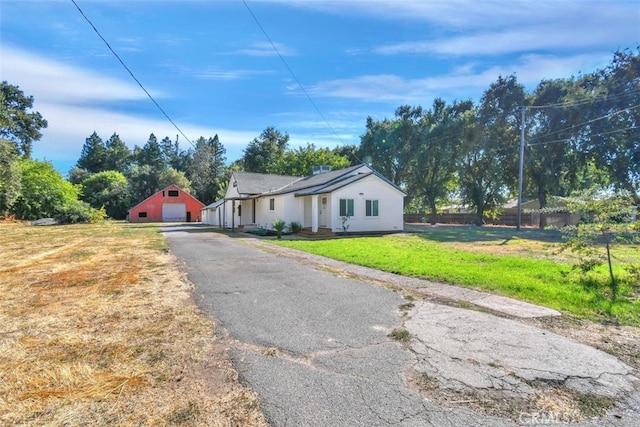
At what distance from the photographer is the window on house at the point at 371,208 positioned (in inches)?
829

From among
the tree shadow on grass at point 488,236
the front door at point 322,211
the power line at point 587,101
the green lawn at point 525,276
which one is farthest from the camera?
the power line at point 587,101

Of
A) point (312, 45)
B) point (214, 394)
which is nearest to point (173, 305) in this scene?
point (214, 394)

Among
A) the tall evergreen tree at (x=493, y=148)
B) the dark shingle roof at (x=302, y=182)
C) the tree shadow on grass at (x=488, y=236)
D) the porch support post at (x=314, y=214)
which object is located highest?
the tall evergreen tree at (x=493, y=148)

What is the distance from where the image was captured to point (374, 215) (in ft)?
70.0

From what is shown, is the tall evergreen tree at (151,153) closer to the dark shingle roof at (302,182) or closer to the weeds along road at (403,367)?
the dark shingle roof at (302,182)

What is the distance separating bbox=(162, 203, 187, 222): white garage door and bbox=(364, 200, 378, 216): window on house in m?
32.0

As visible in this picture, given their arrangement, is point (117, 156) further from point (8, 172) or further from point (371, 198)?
point (371, 198)

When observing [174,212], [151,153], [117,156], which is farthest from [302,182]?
[117,156]

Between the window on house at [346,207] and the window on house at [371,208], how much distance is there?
112cm

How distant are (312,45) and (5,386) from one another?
43.1ft

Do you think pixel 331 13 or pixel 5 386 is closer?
pixel 5 386

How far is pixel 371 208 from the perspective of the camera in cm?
2120

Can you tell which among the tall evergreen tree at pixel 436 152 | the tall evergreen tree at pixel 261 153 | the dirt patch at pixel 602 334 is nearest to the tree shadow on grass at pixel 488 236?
the dirt patch at pixel 602 334

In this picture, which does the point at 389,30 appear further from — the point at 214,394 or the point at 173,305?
the point at 214,394
